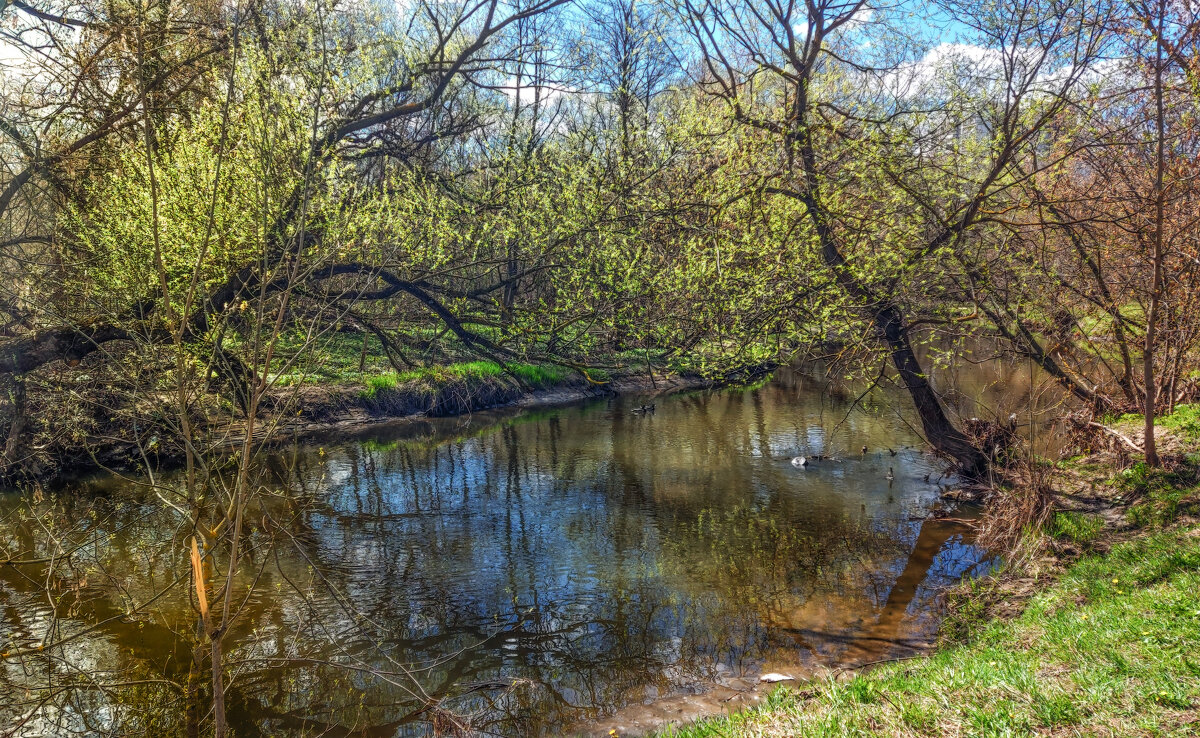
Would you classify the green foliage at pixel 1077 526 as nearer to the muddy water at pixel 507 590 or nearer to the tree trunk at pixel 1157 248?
the muddy water at pixel 507 590

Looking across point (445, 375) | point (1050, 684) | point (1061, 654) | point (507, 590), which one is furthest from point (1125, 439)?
point (445, 375)

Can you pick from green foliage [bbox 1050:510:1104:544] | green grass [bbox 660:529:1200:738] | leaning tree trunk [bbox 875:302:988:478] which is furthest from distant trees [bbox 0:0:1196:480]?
green grass [bbox 660:529:1200:738]

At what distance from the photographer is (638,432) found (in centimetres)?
1839

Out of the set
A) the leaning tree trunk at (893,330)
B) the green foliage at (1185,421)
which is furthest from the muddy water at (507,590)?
the green foliage at (1185,421)

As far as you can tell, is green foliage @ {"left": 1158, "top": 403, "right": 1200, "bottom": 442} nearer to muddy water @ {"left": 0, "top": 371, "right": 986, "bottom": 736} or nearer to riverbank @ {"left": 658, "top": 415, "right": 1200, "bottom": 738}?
riverbank @ {"left": 658, "top": 415, "right": 1200, "bottom": 738}

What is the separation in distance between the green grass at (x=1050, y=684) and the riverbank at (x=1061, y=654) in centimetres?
1

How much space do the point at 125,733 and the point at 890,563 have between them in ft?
29.1

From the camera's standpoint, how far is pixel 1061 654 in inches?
205

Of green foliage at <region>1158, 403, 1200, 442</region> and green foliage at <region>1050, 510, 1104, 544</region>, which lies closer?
green foliage at <region>1050, 510, 1104, 544</region>

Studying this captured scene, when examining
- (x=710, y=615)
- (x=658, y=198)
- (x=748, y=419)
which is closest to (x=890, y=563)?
(x=710, y=615)

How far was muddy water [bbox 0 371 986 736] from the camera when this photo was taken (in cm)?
Answer: 665

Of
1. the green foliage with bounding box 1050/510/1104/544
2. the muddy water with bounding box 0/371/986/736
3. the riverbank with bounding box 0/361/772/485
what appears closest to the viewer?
the muddy water with bounding box 0/371/986/736

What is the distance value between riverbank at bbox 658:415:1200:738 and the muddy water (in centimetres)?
103

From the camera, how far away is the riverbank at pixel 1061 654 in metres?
4.14
